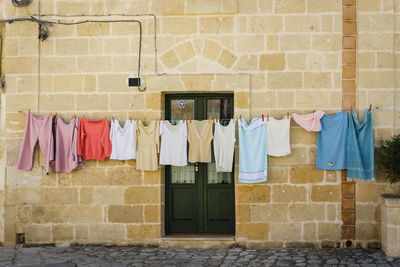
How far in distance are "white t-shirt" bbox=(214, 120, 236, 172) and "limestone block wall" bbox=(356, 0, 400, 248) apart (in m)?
2.07

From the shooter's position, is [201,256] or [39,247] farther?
[39,247]

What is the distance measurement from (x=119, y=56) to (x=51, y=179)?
2.31 metres

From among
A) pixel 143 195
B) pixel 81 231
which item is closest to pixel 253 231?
pixel 143 195

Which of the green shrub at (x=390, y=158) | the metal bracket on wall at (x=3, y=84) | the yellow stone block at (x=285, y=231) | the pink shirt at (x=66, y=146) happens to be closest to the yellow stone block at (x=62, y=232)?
the pink shirt at (x=66, y=146)

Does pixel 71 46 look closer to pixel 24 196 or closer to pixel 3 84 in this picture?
pixel 3 84

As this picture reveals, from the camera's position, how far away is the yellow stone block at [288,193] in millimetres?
6656

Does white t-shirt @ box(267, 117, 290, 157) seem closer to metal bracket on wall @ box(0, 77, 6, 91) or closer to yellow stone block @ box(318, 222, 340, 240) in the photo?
yellow stone block @ box(318, 222, 340, 240)

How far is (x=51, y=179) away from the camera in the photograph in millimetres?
6852

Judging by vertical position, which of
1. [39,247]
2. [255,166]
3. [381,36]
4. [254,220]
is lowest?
[39,247]

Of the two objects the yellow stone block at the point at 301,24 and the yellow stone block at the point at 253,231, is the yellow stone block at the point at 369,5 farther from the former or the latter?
the yellow stone block at the point at 253,231

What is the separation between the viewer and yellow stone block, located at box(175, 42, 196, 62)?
6766 mm

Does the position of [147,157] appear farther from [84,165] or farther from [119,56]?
[119,56]

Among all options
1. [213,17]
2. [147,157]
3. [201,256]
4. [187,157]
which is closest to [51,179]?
[147,157]

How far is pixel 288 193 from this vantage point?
6664 mm
